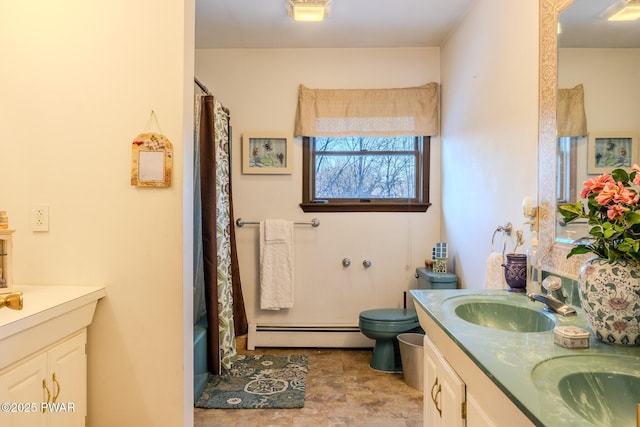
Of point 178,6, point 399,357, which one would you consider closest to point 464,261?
point 399,357

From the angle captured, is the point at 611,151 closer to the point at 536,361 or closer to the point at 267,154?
the point at 536,361

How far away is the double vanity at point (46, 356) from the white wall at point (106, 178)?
0.09m

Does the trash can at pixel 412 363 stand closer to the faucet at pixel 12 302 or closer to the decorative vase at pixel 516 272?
the decorative vase at pixel 516 272

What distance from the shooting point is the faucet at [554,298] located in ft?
4.20

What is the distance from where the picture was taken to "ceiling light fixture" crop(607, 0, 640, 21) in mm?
1191

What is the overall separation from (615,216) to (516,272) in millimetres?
717

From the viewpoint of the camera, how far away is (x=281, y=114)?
10.6ft

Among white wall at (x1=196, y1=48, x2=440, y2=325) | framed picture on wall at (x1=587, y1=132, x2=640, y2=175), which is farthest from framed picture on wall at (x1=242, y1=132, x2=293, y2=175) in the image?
framed picture on wall at (x1=587, y1=132, x2=640, y2=175)

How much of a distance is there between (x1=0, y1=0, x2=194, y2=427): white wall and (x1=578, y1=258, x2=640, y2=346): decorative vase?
149 centimetres

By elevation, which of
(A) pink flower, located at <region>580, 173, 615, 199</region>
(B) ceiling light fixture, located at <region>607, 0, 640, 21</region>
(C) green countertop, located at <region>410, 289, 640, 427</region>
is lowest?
(C) green countertop, located at <region>410, 289, 640, 427</region>

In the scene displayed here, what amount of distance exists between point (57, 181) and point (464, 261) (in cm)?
242

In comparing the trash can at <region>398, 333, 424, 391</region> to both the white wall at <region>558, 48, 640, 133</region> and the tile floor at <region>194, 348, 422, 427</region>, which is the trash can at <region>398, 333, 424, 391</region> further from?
the white wall at <region>558, 48, 640, 133</region>

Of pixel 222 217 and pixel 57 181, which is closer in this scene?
pixel 57 181

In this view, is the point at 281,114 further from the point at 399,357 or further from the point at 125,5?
the point at 399,357
